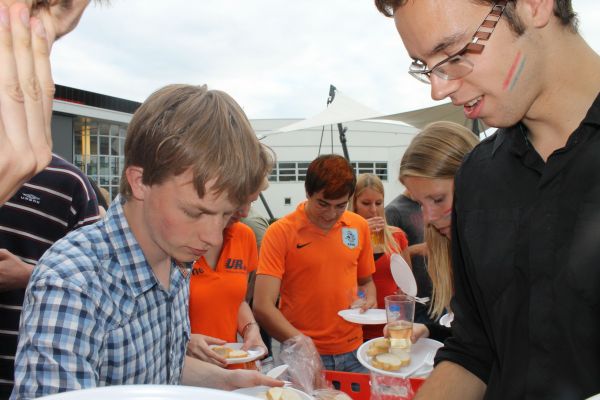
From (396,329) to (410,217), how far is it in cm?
201


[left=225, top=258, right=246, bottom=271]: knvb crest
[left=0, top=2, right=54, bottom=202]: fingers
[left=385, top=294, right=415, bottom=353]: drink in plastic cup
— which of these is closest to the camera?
[left=0, top=2, right=54, bottom=202]: fingers

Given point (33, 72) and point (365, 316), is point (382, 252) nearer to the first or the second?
point (365, 316)

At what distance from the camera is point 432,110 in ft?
27.6

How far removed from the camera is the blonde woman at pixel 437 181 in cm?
234

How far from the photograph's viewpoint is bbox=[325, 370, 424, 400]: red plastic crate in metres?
2.03

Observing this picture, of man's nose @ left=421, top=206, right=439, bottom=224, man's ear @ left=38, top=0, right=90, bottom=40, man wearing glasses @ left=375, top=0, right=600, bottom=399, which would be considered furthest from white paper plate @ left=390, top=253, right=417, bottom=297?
man's ear @ left=38, top=0, right=90, bottom=40

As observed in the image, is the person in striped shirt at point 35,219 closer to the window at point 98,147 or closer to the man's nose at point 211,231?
the man's nose at point 211,231

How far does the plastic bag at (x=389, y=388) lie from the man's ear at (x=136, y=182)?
1.12m

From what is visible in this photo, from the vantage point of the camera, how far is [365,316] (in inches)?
120

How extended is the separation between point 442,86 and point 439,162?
1.18m

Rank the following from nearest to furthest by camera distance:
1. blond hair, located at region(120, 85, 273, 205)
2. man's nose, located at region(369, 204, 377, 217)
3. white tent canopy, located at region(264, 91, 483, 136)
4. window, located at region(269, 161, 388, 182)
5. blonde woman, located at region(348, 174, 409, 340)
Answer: blond hair, located at region(120, 85, 273, 205), blonde woman, located at region(348, 174, 409, 340), man's nose, located at region(369, 204, 377, 217), white tent canopy, located at region(264, 91, 483, 136), window, located at region(269, 161, 388, 182)

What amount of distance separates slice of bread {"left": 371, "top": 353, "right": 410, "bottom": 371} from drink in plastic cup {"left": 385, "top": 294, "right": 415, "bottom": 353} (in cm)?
7

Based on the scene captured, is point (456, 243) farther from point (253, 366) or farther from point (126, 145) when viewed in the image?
point (253, 366)

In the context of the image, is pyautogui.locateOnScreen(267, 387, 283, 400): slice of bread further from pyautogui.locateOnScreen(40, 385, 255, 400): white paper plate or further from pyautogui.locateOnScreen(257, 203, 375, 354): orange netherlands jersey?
pyautogui.locateOnScreen(257, 203, 375, 354): orange netherlands jersey
